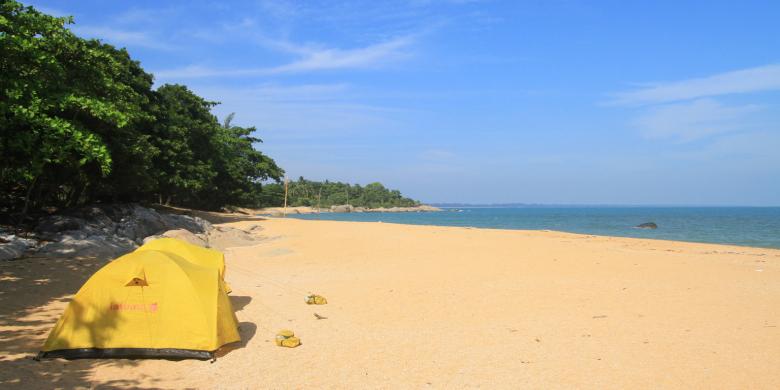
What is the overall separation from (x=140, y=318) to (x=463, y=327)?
5.22 meters

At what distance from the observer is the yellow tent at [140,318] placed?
680cm

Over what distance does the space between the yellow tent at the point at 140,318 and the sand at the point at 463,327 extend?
22 centimetres

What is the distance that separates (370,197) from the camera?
525 feet

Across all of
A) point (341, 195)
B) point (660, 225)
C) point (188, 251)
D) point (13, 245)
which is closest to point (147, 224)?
point (13, 245)

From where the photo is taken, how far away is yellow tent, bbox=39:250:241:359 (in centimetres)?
680

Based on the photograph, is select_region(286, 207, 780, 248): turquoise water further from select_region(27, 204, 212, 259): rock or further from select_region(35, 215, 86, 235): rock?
select_region(35, 215, 86, 235): rock

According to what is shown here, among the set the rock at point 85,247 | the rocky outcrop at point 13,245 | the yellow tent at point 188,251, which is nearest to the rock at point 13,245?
the rocky outcrop at point 13,245

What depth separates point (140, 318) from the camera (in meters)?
6.98

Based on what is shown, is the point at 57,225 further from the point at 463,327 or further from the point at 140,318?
the point at 463,327

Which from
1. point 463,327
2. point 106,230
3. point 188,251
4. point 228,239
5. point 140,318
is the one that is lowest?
point 463,327

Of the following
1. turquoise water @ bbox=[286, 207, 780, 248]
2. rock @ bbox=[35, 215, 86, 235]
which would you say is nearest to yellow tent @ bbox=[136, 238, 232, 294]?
rock @ bbox=[35, 215, 86, 235]

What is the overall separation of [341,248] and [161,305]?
14.7m

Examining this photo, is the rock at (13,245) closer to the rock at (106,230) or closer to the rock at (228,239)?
the rock at (106,230)

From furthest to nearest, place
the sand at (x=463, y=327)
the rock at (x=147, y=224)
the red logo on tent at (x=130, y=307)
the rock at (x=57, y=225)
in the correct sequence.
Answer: the rock at (x=147, y=224), the rock at (x=57, y=225), the red logo on tent at (x=130, y=307), the sand at (x=463, y=327)
